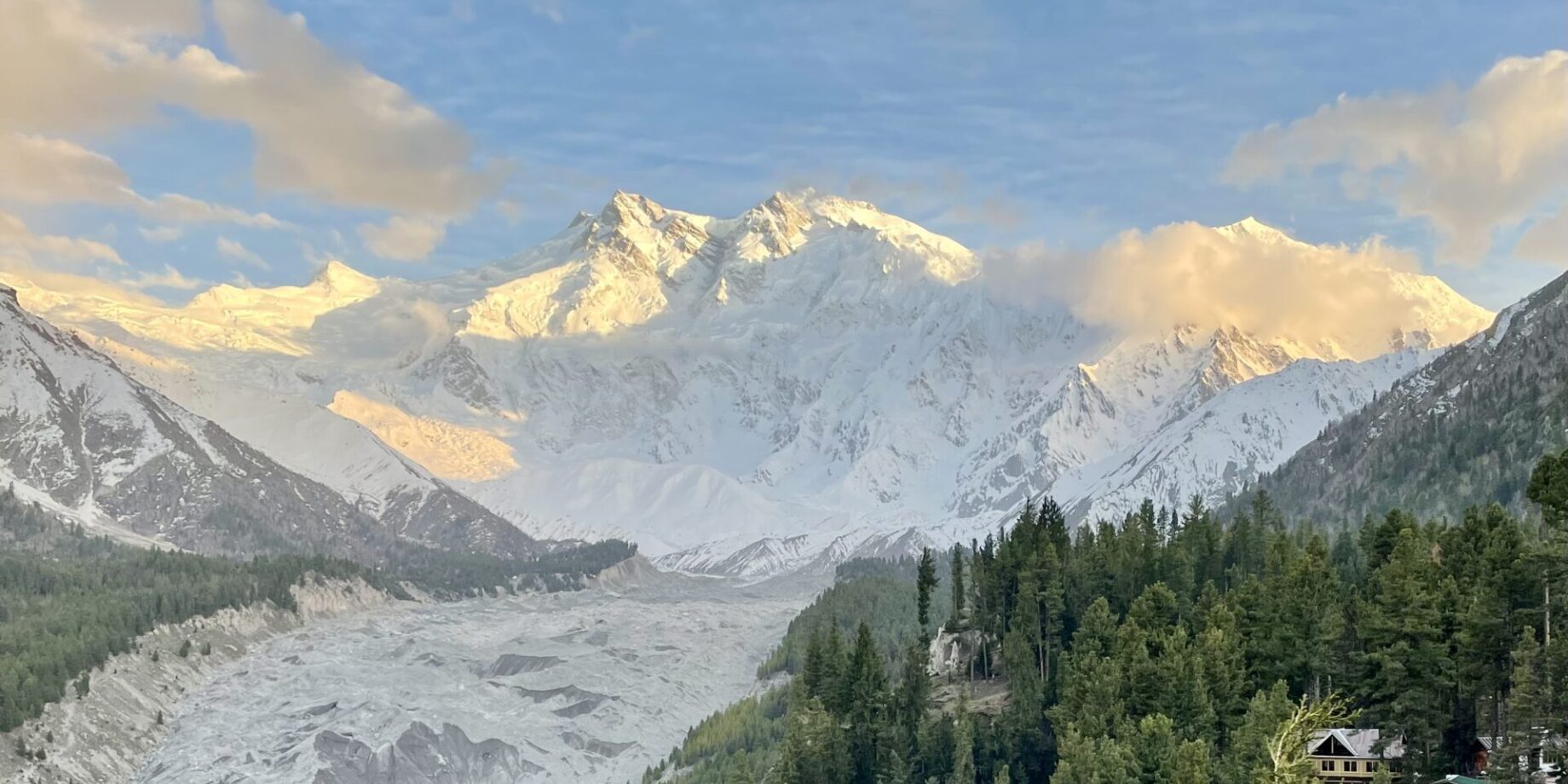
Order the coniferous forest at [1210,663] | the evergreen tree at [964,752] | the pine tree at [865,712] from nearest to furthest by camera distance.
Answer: the coniferous forest at [1210,663], the evergreen tree at [964,752], the pine tree at [865,712]

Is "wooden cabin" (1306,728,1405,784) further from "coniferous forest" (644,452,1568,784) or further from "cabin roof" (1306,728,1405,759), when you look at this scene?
"coniferous forest" (644,452,1568,784)

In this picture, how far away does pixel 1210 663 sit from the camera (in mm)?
136625

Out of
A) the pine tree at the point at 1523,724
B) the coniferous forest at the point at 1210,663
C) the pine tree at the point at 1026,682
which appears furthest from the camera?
the pine tree at the point at 1026,682

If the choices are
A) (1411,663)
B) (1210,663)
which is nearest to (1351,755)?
(1411,663)

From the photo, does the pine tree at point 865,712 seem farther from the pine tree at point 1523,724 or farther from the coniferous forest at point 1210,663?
the pine tree at point 1523,724

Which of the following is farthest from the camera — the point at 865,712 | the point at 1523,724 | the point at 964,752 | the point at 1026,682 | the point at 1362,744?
the point at 865,712

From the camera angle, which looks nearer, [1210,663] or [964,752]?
[1210,663]

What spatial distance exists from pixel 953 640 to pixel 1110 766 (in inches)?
2834

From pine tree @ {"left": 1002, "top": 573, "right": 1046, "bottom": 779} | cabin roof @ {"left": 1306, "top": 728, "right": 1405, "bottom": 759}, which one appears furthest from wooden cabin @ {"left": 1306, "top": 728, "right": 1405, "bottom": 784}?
pine tree @ {"left": 1002, "top": 573, "right": 1046, "bottom": 779}

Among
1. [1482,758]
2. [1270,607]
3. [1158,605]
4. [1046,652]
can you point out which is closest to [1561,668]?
[1482,758]

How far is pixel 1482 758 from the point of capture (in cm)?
11962

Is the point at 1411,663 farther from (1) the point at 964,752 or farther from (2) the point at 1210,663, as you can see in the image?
(1) the point at 964,752

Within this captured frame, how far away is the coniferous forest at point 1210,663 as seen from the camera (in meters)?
120

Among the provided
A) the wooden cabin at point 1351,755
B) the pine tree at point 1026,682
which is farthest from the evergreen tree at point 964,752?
the wooden cabin at point 1351,755
